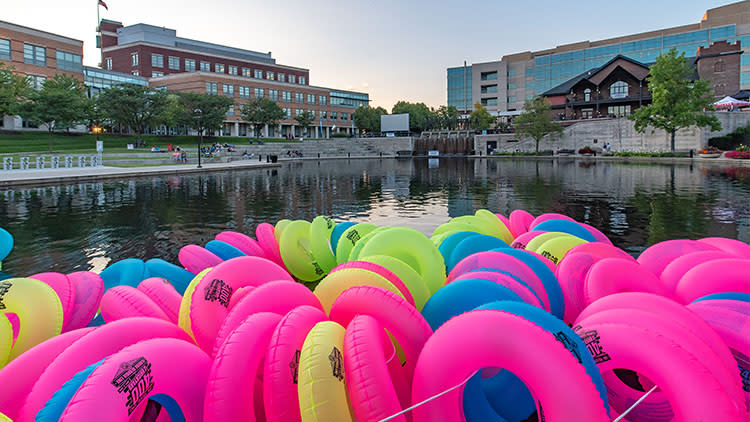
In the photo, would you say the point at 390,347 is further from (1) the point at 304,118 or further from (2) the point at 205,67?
(2) the point at 205,67

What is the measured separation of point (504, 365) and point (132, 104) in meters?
66.0

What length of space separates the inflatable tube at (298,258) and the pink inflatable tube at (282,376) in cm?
548

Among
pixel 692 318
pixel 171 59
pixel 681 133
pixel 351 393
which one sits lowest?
pixel 351 393

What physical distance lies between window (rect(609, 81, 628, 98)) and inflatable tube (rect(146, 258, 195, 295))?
77823mm

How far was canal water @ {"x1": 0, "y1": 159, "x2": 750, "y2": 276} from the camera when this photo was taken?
11.7 m

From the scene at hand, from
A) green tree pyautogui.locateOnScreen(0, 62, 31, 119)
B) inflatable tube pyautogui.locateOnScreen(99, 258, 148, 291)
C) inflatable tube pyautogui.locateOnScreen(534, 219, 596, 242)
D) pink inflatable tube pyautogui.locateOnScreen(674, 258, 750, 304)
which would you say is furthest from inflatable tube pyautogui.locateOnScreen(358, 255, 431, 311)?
green tree pyautogui.locateOnScreen(0, 62, 31, 119)

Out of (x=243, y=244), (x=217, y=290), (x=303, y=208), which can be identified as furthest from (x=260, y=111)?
(x=217, y=290)

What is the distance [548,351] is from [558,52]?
10956 centimetres

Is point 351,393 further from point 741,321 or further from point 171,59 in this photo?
point 171,59

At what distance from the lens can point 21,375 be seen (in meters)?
3.92

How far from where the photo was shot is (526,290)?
5062mm

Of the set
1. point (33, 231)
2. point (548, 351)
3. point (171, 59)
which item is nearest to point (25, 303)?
point (548, 351)

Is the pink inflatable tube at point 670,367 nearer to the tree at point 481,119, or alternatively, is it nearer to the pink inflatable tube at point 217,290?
the pink inflatable tube at point 217,290

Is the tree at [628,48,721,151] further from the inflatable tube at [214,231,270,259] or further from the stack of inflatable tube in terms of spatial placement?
the inflatable tube at [214,231,270,259]
